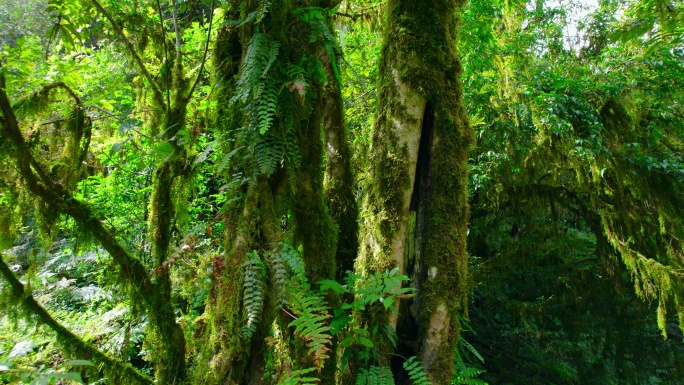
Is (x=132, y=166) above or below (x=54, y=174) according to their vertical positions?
above

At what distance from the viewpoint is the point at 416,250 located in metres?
2.38

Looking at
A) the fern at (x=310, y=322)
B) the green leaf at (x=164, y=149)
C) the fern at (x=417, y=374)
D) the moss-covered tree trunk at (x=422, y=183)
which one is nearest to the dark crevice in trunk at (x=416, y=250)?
the moss-covered tree trunk at (x=422, y=183)

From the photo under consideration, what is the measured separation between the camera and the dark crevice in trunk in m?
2.28

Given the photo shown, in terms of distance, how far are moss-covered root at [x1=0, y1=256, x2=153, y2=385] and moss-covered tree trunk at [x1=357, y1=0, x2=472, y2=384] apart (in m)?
1.38

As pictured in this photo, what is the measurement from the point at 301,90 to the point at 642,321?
841cm

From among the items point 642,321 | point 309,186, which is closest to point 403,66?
point 309,186

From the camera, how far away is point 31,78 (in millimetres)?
2004

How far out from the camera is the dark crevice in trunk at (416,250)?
7.49 ft

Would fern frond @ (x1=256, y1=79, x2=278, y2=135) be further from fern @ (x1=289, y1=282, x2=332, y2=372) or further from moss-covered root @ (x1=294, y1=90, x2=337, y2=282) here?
fern @ (x1=289, y1=282, x2=332, y2=372)

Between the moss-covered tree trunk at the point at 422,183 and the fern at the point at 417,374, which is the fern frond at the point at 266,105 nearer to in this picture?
the moss-covered tree trunk at the point at 422,183

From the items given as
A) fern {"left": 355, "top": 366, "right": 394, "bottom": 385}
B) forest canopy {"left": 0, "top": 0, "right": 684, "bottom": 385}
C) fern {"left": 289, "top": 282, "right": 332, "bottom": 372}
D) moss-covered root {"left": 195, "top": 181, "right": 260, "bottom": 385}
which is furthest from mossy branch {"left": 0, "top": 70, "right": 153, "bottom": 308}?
fern {"left": 355, "top": 366, "right": 394, "bottom": 385}

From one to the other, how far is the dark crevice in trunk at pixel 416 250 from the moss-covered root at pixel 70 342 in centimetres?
139

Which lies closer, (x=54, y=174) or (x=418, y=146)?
(x=54, y=174)

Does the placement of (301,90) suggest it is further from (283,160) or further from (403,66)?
(403,66)
